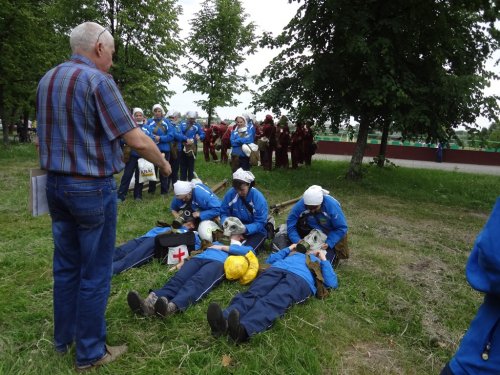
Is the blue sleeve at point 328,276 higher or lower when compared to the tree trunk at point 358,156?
lower

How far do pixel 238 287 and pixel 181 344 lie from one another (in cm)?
122

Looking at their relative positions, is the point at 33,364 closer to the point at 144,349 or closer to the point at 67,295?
the point at 67,295

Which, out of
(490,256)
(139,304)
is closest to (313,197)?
(139,304)

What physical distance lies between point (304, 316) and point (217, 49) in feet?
63.0

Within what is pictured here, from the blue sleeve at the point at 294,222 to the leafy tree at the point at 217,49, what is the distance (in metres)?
16.2

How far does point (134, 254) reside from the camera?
15.6 ft

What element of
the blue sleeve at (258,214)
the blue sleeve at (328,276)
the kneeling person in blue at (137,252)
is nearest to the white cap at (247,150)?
the blue sleeve at (258,214)

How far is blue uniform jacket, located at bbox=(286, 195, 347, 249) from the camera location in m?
4.77

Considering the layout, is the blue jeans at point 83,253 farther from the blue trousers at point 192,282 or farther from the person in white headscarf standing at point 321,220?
the person in white headscarf standing at point 321,220

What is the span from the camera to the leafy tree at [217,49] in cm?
2052

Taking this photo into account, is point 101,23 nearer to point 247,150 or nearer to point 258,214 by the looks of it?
point 247,150

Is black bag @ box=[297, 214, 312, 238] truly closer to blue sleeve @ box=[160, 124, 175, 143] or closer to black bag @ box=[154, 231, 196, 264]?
black bag @ box=[154, 231, 196, 264]

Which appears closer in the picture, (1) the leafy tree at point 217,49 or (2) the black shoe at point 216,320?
(2) the black shoe at point 216,320

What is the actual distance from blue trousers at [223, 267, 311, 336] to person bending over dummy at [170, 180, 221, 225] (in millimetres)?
1710
